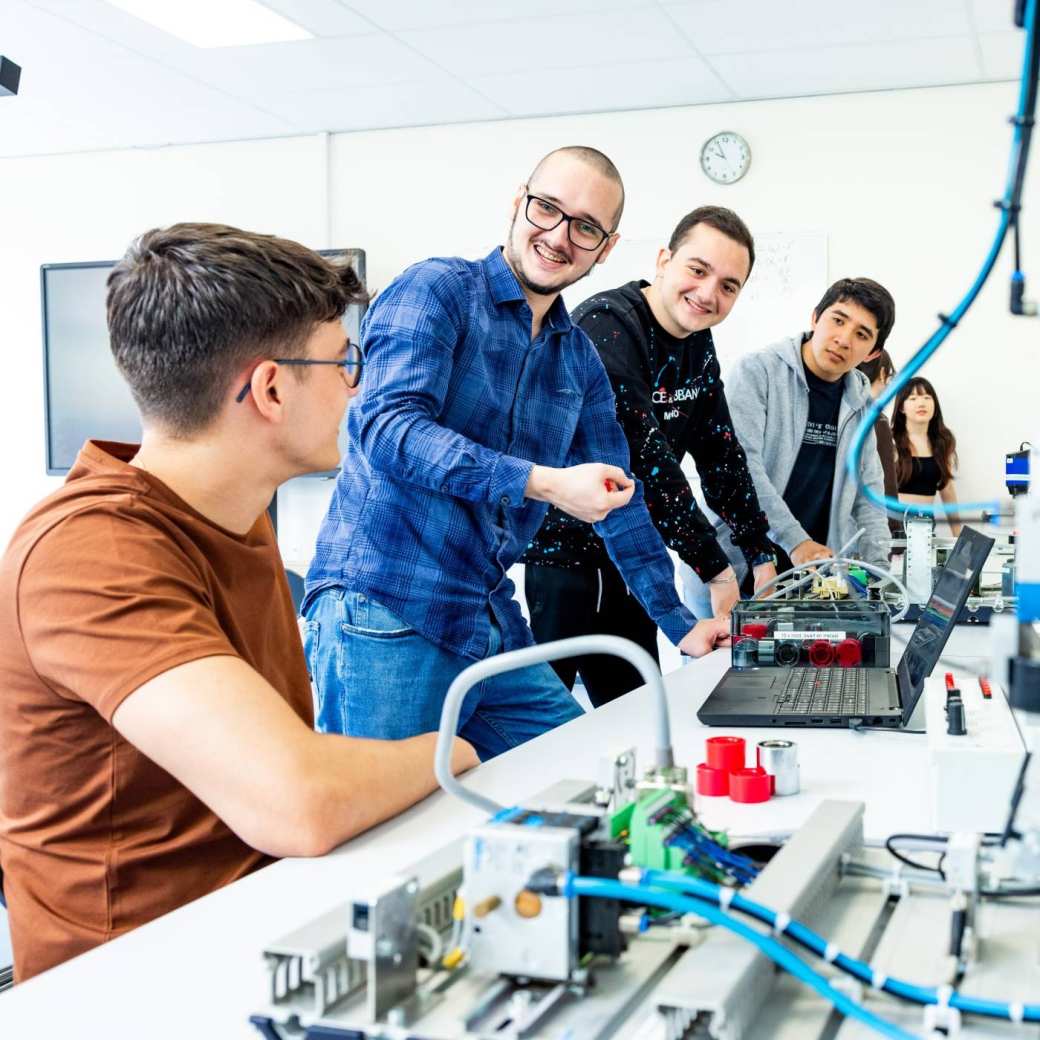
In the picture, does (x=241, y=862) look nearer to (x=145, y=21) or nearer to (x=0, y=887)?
(x=0, y=887)

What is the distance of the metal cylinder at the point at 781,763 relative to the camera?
140 centimetres

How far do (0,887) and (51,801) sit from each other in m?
0.12

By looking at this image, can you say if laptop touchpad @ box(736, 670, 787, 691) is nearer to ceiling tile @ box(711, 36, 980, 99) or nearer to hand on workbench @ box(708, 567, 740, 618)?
hand on workbench @ box(708, 567, 740, 618)

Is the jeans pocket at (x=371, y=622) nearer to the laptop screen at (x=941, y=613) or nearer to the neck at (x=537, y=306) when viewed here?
the neck at (x=537, y=306)

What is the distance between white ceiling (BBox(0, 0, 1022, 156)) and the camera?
4.46 meters

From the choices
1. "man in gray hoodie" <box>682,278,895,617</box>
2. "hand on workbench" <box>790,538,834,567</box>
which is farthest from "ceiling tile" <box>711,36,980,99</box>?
"hand on workbench" <box>790,538,834,567</box>

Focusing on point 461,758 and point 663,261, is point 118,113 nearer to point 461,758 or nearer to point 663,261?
point 663,261

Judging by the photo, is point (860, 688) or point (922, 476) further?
point (922, 476)

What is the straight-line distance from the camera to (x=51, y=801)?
1218 mm

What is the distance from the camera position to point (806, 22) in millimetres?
4559

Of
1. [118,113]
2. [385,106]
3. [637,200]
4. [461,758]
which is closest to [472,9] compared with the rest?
[385,106]

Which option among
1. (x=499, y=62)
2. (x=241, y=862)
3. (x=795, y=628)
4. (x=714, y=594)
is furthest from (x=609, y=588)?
(x=499, y=62)

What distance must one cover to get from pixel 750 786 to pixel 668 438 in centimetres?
162

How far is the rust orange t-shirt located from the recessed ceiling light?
3.67 m
